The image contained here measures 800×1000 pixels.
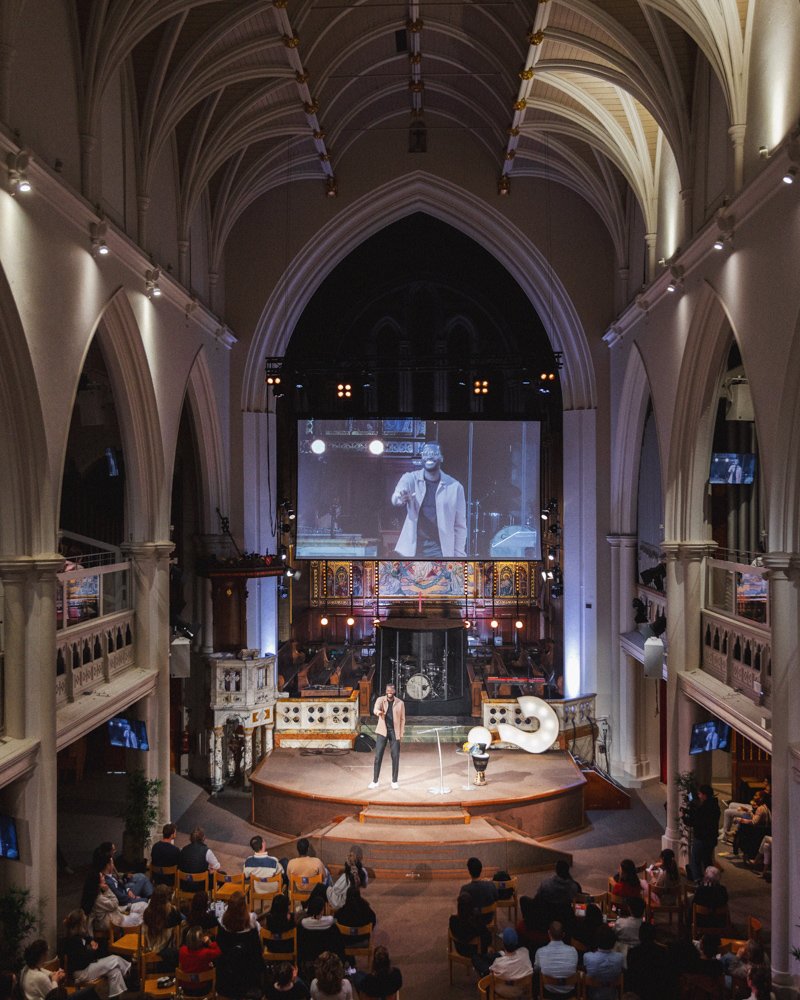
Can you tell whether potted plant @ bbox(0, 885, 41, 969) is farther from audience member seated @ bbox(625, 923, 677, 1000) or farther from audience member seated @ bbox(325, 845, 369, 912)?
audience member seated @ bbox(625, 923, 677, 1000)

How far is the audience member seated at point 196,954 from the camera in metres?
7.69

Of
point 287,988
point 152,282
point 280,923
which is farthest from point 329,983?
point 152,282

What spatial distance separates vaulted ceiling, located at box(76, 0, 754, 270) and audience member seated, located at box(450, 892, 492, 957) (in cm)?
866

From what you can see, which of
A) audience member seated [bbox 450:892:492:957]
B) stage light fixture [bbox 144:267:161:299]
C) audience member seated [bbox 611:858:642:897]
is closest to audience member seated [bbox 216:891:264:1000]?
audience member seated [bbox 450:892:492:957]

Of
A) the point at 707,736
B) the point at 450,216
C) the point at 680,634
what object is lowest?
the point at 707,736

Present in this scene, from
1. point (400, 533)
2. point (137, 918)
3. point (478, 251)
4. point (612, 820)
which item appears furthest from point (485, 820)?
point (478, 251)

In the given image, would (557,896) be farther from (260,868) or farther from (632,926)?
(260,868)

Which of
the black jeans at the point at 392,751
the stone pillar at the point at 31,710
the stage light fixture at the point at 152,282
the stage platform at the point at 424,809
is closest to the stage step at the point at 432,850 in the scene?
the stage platform at the point at 424,809

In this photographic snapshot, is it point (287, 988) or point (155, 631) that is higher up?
point (155, 631)

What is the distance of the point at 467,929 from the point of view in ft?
29.9

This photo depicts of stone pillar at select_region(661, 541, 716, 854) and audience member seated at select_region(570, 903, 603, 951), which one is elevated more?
stone pillar at select_region(661, 541, 716, 854)

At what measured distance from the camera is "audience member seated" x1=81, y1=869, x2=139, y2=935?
9.27 metres

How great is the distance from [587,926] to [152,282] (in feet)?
31.3

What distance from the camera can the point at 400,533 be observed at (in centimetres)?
2167
